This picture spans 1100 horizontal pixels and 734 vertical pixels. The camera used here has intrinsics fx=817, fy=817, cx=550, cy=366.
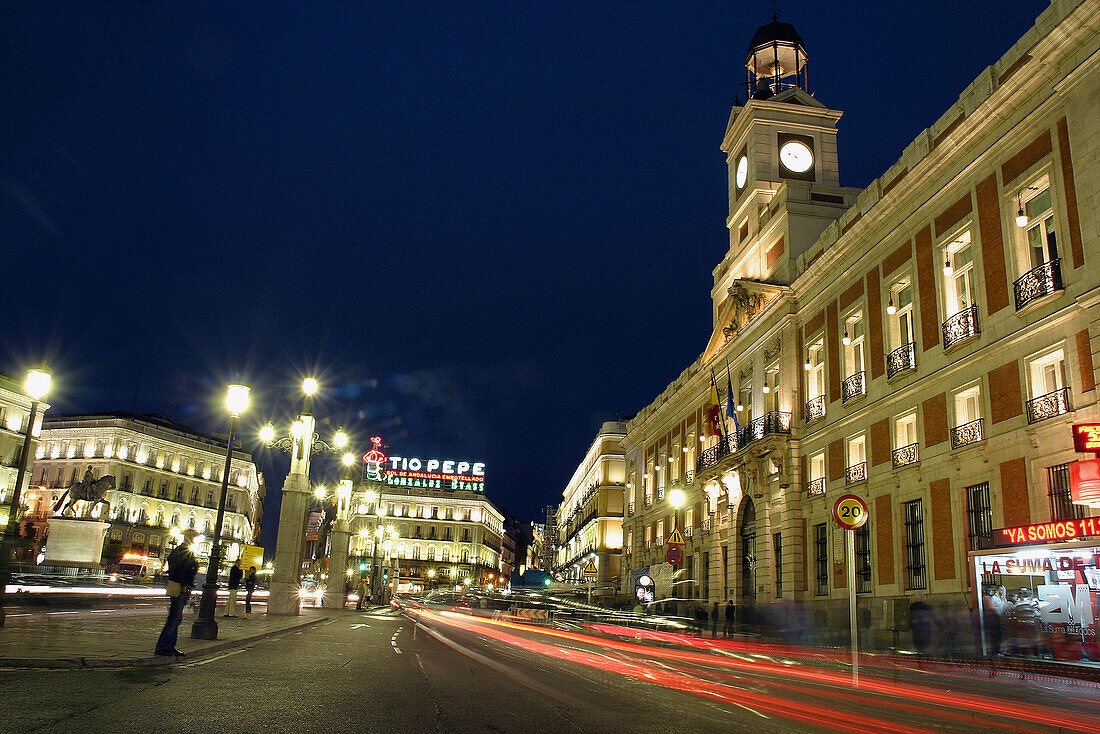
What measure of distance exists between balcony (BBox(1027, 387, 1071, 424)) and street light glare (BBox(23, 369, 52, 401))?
22947mm

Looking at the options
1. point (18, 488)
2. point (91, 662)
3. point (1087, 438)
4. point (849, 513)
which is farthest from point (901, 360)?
point (18, 488)

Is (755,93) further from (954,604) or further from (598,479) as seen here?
(598,479)

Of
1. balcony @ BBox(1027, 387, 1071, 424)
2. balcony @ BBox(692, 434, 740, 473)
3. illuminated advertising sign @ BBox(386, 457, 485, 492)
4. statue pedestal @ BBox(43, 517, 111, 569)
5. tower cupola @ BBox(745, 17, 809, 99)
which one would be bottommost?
statue pedestal @ BBox(43, 517, 111, 569)

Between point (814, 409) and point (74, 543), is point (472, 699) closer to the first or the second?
point (814, 409)

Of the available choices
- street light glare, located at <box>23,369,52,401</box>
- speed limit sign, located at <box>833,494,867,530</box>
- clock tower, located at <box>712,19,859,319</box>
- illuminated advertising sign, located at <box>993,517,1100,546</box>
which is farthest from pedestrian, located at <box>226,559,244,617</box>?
clock tower, located at <box>712,19,859,319</box>

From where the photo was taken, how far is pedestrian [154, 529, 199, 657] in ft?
40.2

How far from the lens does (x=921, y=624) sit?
23094 mm

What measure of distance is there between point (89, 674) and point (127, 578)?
5327 cm

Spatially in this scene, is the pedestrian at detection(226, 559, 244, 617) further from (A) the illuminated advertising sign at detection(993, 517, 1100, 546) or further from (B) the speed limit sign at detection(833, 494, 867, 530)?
(A) the illuminated advertising sign at detection(993, 517, 1100, 546)

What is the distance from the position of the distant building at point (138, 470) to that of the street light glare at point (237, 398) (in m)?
79.3

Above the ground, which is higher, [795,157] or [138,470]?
[795,157]

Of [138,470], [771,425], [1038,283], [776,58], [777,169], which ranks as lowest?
[771,425]

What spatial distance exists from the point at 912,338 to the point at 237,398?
20835mm

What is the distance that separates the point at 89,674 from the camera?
10.3 m
